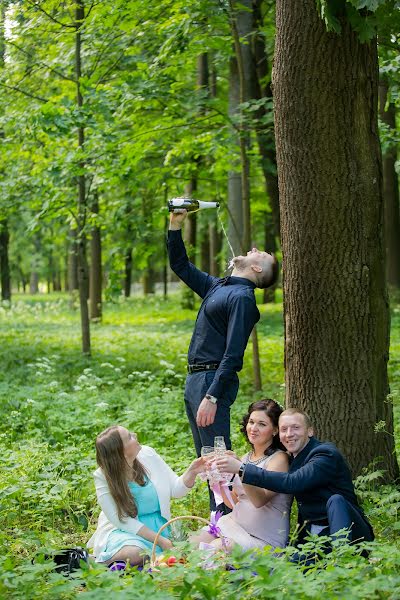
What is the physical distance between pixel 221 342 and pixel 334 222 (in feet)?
3.92

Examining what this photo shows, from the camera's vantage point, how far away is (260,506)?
16.8ft

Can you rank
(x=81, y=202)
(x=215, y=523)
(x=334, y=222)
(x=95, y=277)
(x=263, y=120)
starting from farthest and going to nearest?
1. (x=95, y=277)
2. (x=81, y=202)
3. (x=263, y=120)
4. (x=334, y=222)
5. (x=215, y=523)

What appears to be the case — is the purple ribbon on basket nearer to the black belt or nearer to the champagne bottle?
the black belt

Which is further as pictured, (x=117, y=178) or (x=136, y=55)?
(x=136, y=55)

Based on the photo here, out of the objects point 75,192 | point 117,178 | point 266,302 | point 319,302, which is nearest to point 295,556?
point 319,302

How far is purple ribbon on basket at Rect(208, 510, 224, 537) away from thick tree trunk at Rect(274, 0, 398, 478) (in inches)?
42.3

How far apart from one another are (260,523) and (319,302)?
66.1 inches

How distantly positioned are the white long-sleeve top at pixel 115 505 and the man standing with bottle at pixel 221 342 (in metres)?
0.31

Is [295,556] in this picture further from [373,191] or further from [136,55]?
[136,55]

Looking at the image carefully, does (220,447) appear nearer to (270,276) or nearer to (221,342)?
(221,342)

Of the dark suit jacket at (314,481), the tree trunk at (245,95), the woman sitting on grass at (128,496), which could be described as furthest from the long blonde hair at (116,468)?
the tree trunk at (245,95)

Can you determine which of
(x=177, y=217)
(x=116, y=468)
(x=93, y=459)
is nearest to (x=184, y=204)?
(x=177, y=217)

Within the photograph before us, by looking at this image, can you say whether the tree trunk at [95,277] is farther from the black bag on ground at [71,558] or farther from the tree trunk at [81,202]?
the black bag on ground at [71,558]

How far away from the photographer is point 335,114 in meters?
5.88
